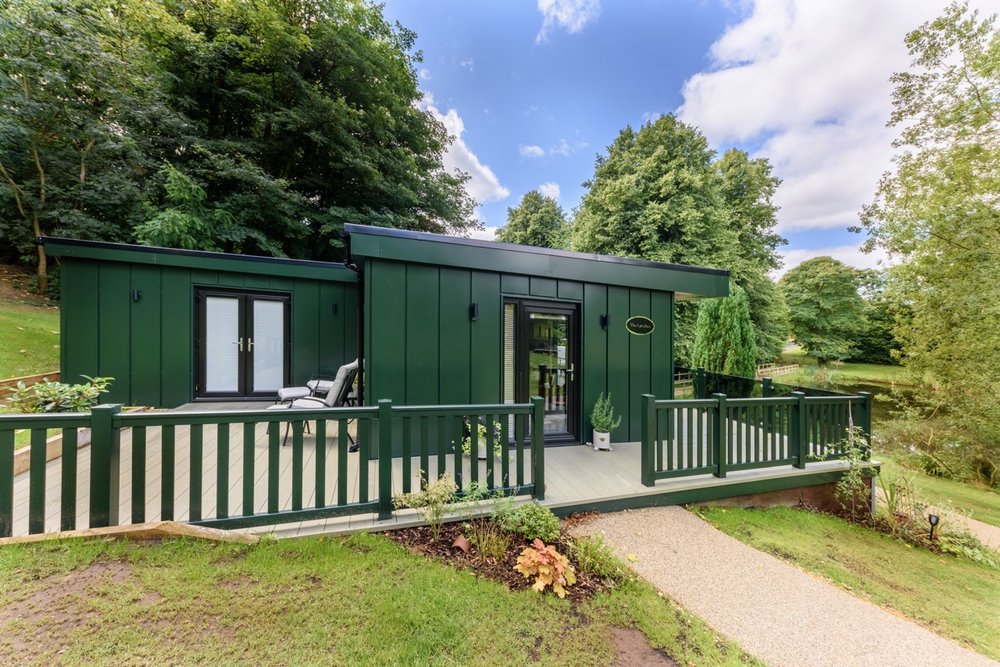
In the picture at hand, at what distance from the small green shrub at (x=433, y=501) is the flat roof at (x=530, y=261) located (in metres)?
2.14

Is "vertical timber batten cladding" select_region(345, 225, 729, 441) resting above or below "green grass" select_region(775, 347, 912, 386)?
above

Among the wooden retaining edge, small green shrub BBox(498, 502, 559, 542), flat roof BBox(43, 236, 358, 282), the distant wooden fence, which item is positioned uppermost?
flat roof BBox(43, 236, 358, 282)

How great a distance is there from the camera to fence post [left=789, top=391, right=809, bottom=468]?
3.58 meters

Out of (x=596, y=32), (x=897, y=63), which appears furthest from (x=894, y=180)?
(x=596, y=32)

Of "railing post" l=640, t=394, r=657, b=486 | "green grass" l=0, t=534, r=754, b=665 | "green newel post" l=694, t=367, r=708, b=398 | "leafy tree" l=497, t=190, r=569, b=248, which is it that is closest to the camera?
"green grass" l=0, t=534, r=754, b=665

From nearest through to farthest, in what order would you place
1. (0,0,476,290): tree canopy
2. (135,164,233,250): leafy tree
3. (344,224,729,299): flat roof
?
(344,224,729,299): flat roof, (135,164,233,250): leafy tree, (0,0,476,290): tree canopy

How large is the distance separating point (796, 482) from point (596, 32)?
11303 millimetres

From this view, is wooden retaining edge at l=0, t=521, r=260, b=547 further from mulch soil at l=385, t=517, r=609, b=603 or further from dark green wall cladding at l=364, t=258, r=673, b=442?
dark green wall cladding at l=364, t=258, r=673, b=442

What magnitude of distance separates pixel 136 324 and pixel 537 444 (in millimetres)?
5938

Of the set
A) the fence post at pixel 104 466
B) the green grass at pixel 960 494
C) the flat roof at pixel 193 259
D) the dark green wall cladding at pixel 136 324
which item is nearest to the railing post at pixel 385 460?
the fence post at pixel 104 466

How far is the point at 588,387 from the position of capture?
432 centimetres

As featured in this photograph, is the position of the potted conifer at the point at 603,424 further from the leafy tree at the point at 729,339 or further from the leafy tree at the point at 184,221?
the leafy tree at the point at 184,221

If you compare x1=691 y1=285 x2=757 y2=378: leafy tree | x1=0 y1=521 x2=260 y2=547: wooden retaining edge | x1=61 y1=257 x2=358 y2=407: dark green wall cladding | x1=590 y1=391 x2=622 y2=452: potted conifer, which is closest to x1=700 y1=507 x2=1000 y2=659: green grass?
x1=590 y1=391 x2=622 y2=452: potted conifer

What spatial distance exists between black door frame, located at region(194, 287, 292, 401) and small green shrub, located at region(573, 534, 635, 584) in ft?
17.7
